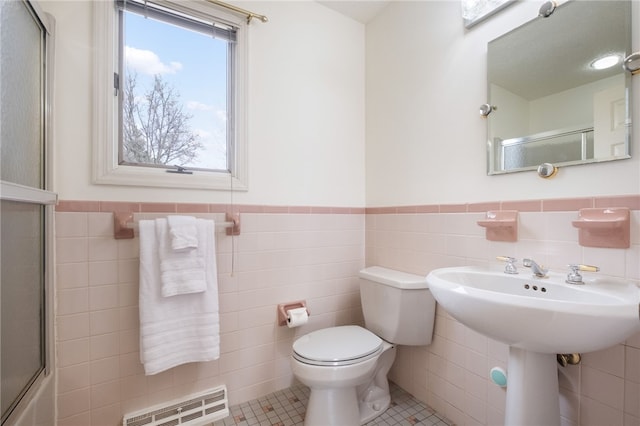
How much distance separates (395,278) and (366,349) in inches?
14.9

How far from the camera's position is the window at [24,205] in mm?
881

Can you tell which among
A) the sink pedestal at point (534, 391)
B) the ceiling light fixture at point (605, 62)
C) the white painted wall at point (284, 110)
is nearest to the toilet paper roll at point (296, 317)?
the white painted wall at point (284, 110)

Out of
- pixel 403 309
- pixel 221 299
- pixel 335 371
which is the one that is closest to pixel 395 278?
pixel 403 309

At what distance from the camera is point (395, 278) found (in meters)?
1.49

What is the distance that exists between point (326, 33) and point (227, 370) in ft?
6.81

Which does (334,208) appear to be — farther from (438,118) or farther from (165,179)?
(165,179)

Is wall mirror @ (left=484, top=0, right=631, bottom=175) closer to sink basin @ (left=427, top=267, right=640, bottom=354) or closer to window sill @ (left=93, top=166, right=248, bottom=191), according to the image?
sink basin @ (left=427, top=267, right=640, bottom=354)

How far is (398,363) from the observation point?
171 centimetres

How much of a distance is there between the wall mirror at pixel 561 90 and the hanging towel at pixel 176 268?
1386 millimetres

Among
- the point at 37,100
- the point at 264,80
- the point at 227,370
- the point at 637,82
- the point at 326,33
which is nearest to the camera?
the point at 637,82

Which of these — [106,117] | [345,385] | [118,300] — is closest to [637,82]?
[345,385]

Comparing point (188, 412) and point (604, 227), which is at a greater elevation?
point (604, 227)

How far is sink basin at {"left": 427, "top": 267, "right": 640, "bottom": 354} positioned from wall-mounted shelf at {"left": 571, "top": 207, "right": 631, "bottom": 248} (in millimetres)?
121

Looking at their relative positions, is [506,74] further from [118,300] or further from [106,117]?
[118,300]
